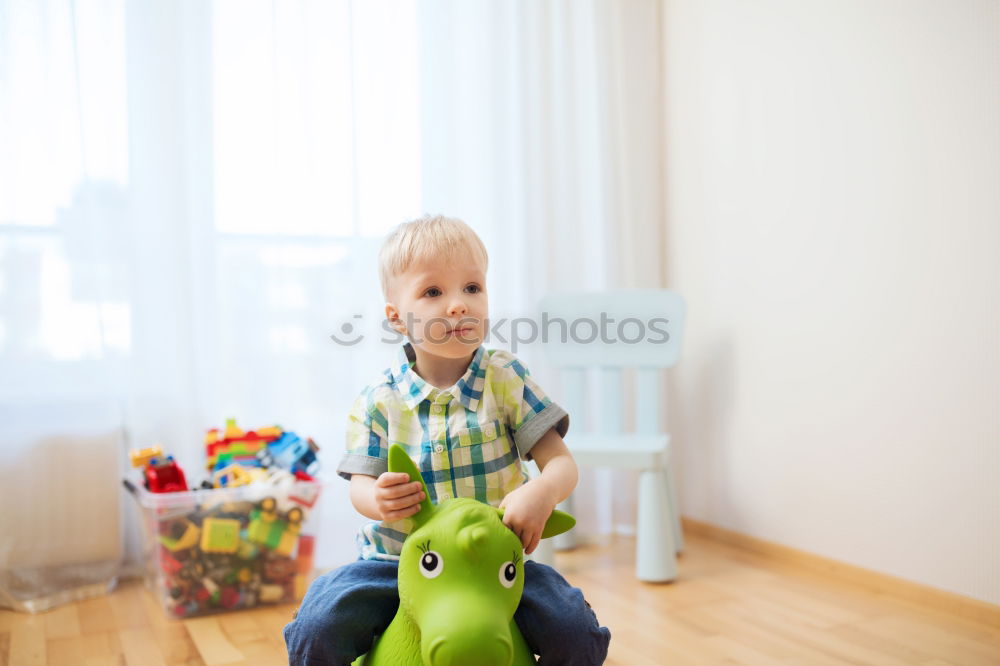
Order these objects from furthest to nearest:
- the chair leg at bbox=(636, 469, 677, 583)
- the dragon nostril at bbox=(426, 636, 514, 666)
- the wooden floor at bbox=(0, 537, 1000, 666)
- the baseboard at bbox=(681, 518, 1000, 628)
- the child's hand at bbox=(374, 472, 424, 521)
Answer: the chair leg at bbox=(636, 469, 677, 583)
the baseboard at bbox=(681, 518, 1000, 628)
the wooden floor at bbox=(0, 537, 1000, 666)
the child's hand at bbox=(374, 472, 424, 521)
the dragon nostril at bbox=(426, 636, 514, 666)

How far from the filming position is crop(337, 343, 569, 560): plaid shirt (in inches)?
40.3

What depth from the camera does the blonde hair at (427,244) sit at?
3.38ft

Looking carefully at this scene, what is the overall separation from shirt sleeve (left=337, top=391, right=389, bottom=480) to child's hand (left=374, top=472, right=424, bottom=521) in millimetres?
124

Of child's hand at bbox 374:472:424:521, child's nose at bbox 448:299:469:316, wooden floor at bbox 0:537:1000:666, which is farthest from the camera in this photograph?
wooden floor at bbox 0:537:1000:666

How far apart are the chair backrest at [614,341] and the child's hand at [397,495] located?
1.18 m

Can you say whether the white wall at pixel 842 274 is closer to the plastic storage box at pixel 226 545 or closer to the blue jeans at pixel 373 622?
the blue jeans at pixel 373 622

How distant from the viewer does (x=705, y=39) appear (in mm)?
2135

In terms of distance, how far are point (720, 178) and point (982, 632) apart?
115 centimetres

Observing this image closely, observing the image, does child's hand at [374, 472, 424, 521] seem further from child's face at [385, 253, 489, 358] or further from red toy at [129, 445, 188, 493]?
red toy at [129, 445, 188, 493]

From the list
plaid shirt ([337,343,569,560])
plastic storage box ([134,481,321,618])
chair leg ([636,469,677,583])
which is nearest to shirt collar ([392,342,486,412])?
plaid shirt ([337,343,569,560])

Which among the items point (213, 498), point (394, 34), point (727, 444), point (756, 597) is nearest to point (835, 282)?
point (727, 444)

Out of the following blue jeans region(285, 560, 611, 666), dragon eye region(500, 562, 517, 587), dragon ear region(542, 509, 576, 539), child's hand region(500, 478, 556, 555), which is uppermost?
child's hand region(500, 478, 556, 555)

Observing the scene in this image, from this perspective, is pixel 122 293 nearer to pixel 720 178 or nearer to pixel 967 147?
pixel 720 178

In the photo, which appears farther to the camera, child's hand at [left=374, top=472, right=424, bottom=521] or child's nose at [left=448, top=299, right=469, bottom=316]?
child's nose at [left=448, top=299, right=469, bottom=316]
